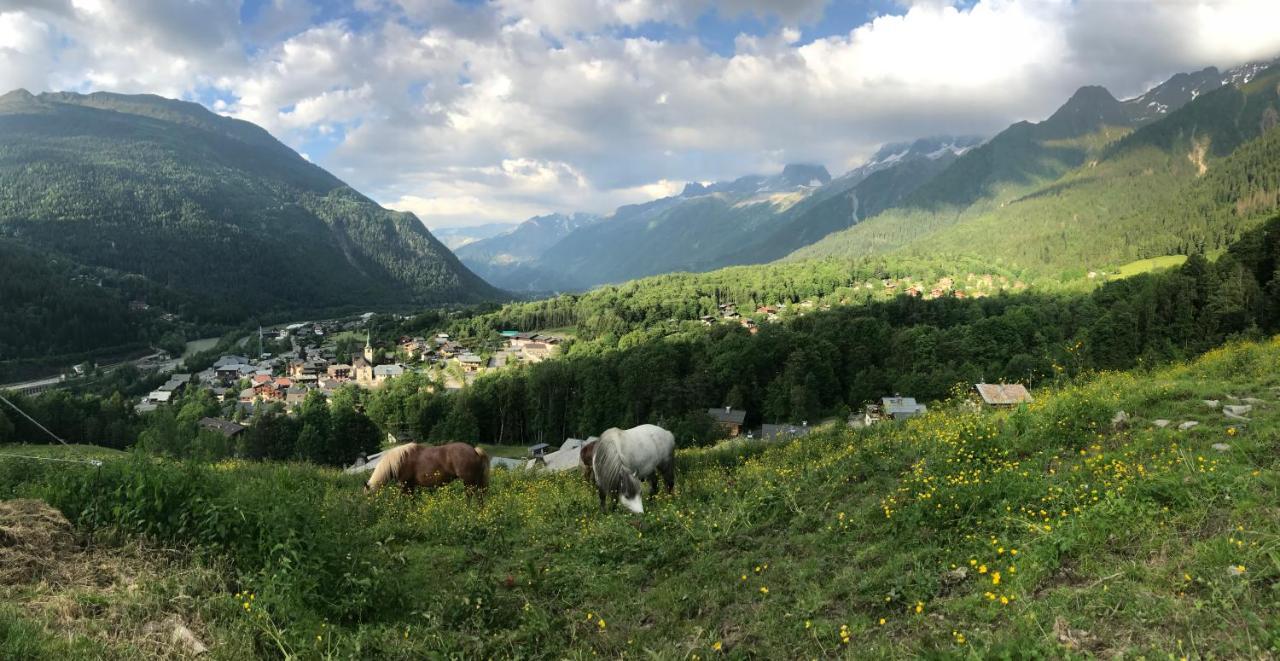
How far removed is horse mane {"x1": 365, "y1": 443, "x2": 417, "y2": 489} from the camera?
13312mm

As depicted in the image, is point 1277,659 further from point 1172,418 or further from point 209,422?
point 209,422

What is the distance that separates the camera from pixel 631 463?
1149 cm

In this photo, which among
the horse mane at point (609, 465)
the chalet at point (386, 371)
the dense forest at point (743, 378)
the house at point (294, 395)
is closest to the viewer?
the horse mane at point (609, 465)

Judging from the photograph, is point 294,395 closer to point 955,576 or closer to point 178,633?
point 178,633

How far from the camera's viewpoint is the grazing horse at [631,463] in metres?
11.0

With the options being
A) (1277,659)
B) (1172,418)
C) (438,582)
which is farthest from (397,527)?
(1172,418)

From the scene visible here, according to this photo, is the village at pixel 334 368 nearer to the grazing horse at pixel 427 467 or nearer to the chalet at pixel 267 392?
the chalet at pixel 267 392

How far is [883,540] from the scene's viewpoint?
7.09 meters

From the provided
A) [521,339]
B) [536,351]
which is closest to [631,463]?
[536,351]

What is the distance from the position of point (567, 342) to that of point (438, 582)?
11360 cm

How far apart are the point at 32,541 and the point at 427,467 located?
728 cm

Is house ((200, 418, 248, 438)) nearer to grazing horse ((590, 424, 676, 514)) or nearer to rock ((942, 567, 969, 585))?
grazing horse ((590, 424, 676, 514))

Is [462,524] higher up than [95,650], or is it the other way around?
[95,650]

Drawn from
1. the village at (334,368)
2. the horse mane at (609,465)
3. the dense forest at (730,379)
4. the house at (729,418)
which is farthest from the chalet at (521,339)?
the horse mane at (609,465)
